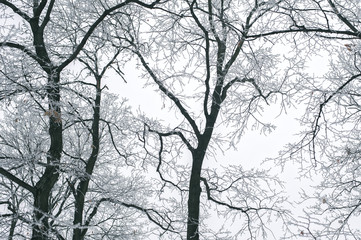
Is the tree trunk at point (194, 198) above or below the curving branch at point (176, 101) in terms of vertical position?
below

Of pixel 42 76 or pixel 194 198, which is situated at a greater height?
pixel 42 76

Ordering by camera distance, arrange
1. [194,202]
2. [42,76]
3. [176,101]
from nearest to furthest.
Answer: [42,76]
[194,202]
[176,101]

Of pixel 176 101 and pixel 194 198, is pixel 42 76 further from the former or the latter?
pixel 194 198

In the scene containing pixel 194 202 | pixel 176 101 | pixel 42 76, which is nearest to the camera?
pixel 42 76

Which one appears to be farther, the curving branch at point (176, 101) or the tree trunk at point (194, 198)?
the curving branch at point (176, 101)

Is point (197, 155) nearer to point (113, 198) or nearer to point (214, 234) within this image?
point (214, 234)

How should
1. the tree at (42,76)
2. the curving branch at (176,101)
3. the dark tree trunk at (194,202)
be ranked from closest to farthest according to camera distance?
the tree at (42,76) < the dark tree trunk at (194,202) < the curving branch at (176,101)

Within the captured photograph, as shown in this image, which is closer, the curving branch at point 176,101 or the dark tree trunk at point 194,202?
the dark tree trunk at point 194,202

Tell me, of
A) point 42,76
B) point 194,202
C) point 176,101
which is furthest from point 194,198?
point 42,76

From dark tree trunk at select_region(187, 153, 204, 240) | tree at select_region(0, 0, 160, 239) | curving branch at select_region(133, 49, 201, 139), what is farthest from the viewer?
curving branch at select_region(133, 49, 201, 139)

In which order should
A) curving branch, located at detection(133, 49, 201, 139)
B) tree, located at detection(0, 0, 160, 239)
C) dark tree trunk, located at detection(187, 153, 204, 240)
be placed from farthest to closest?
curving branch, located at detection(133, 49, 201, 139) < dark tree trunk, located at detection(187, 153, 204, 240) < tree, located at detection(0, 0, 160, 239)

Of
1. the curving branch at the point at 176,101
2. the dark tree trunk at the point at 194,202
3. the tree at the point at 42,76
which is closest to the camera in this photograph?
the tree at the point at 42,76

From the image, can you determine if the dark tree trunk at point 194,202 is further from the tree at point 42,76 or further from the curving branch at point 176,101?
the tree at point 42,76

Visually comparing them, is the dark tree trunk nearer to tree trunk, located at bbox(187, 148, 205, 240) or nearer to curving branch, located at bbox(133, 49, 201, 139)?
tree trunk, located at bbox(187, 148, 205, 240)
